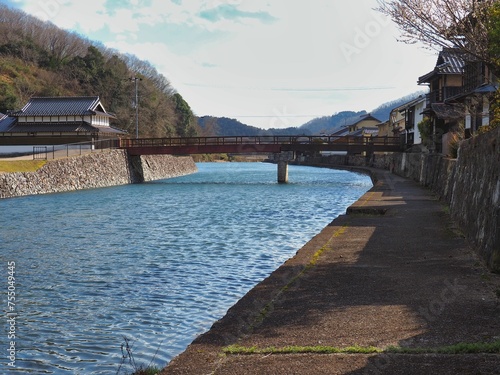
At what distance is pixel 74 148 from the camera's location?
46031mm

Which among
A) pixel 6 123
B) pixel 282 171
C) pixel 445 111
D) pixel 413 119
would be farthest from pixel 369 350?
pixel 413 119

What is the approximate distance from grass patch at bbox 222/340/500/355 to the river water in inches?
66.5

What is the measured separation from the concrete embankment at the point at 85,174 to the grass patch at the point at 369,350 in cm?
2751

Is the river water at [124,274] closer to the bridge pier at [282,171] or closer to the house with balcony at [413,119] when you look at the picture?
the bridge pier at [282,171]

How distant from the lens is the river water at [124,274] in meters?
7.13

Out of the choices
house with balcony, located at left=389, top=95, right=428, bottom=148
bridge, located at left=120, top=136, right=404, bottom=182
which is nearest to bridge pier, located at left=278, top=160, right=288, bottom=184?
bridge, located at left=120, top=136, right=404, bottom=182

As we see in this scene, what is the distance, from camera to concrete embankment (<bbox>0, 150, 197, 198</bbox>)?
31673 mm

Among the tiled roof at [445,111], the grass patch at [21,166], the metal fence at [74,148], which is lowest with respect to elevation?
the grass patch at [21,166]

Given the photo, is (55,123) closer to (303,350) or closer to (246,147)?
(246,147)

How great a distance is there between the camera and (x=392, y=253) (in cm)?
1026

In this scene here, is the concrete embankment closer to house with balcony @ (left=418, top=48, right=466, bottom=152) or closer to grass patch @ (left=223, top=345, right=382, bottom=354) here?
house with balcony @ (left=418, top=48, right=466, bottom=152)

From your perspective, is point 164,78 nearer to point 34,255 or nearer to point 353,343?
point 34,255

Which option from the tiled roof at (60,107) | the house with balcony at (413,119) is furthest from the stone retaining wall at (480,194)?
the tiled roof at (60,107)

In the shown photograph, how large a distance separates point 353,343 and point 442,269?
3854mm
